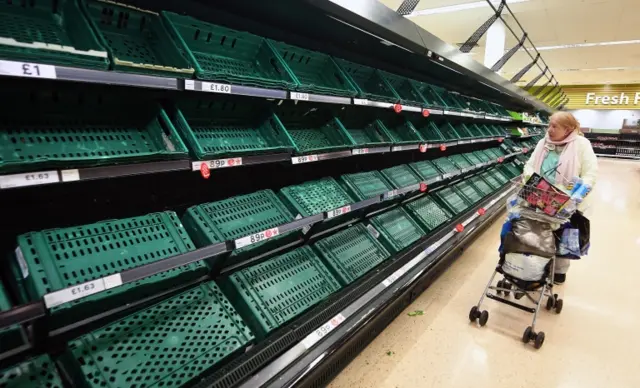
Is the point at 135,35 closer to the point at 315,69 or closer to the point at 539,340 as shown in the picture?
the point at 315,69

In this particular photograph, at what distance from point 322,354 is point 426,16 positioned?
27.0ft

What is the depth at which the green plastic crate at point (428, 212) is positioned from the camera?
3.51m

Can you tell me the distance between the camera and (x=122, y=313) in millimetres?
1490

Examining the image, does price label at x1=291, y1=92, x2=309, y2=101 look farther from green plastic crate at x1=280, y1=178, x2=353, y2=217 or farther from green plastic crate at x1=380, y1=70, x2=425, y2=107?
green plastic crate at x1=380, y1=70, x2=425, y2=107

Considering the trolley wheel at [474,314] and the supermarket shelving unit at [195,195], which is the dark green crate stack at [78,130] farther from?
the trolley wheel at [474,314]

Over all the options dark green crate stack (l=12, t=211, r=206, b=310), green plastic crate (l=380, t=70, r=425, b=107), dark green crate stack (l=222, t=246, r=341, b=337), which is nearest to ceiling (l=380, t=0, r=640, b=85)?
green plastic crate (l=380, t=70, r=425, b=107)

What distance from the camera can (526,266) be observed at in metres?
2.42

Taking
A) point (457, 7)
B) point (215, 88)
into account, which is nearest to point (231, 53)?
point (215, 88)

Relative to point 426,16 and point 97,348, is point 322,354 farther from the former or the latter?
point 426,16

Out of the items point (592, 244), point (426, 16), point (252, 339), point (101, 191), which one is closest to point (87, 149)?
point (101, 191)

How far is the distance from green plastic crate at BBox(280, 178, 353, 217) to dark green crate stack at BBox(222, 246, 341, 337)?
0.92 feet

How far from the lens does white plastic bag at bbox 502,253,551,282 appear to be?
2391 millimetres

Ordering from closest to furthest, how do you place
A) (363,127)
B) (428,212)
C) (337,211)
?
(337,211)
(363,127)
(428,212)

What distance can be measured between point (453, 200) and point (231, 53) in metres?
3.35
